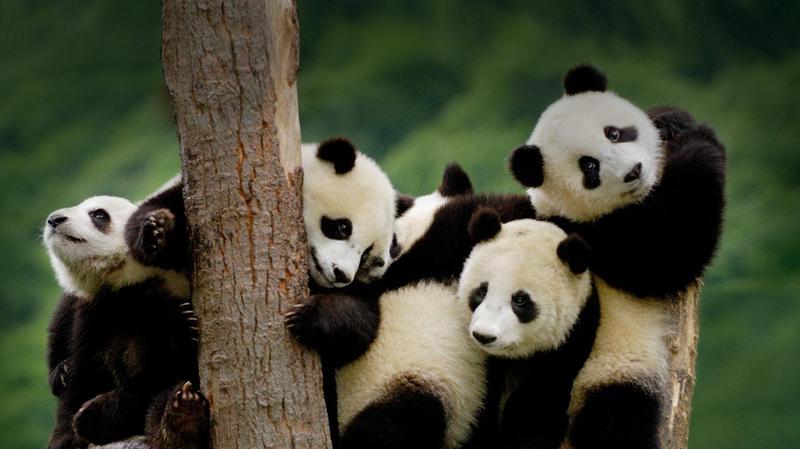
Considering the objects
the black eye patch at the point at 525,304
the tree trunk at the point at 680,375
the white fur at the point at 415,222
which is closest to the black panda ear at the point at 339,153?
the white fur at the point at 415,222

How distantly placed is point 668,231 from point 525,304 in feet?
2.19

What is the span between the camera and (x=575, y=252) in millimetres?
3586

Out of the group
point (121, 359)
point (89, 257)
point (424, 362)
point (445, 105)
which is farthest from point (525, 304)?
point (445, 105)

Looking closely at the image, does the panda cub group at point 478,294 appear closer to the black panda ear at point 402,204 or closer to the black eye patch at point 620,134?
the black eye patch at point 620,134

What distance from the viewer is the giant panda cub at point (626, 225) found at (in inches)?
147

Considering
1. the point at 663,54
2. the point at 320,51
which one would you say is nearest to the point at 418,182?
the point at 320,51

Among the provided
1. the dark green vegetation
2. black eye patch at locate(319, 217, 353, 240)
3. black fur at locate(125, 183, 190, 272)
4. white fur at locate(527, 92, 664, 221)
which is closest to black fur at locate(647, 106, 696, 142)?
white fur at locate(527, 92, 664, 221)

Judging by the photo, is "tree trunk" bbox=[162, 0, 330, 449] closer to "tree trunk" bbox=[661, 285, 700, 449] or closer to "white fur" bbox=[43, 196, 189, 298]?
"white fur" bbox=[43, 196, 189, 298]

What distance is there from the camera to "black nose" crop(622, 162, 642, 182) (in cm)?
366

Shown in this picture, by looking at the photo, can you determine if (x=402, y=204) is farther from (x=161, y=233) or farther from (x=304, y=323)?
(x=161, y=233)

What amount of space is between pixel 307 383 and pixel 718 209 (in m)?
1.78

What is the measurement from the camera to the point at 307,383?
11.1 ft

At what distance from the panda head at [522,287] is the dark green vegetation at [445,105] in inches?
125

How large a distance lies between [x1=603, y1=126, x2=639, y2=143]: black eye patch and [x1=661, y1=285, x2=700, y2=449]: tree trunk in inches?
28.6
